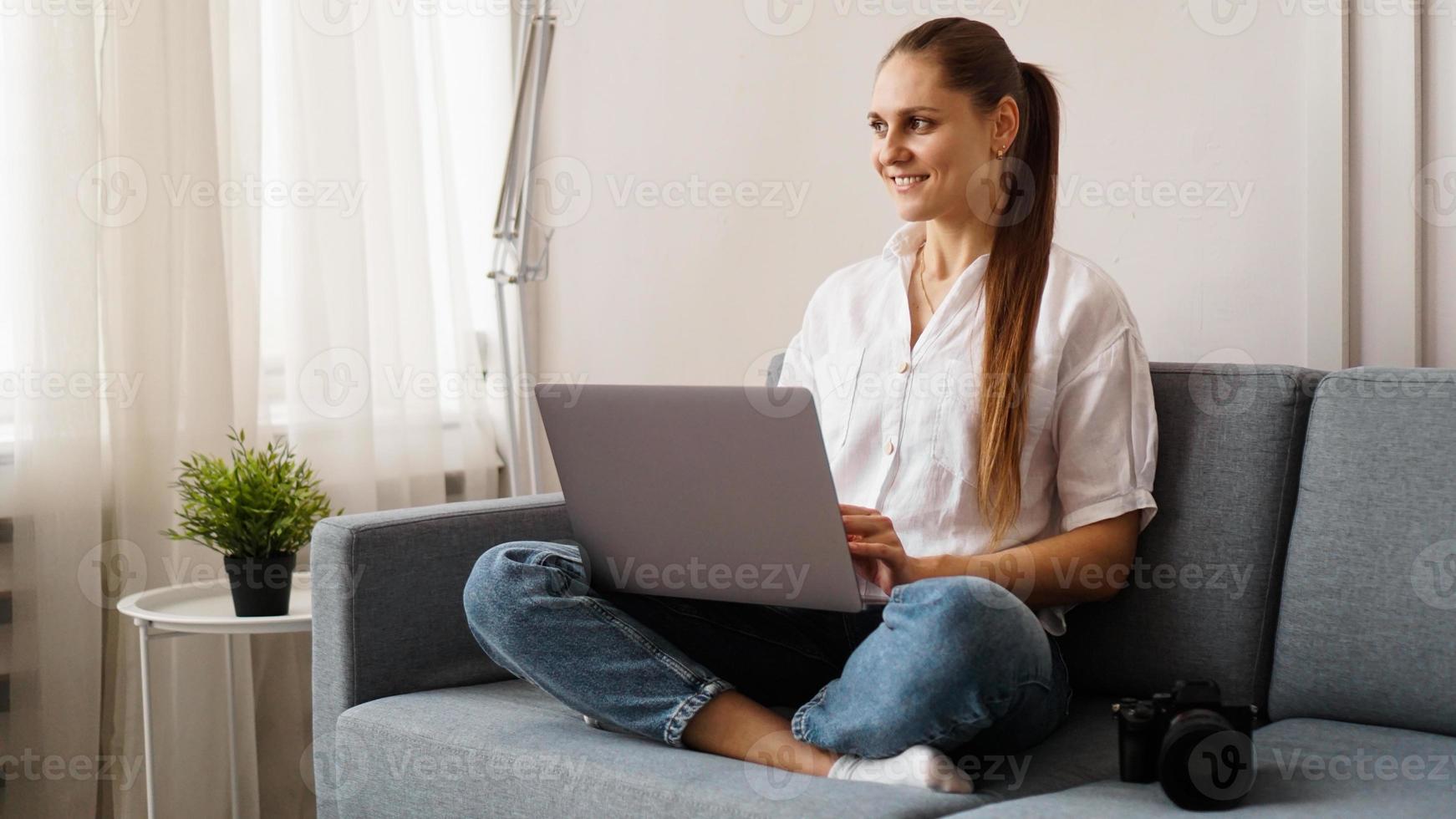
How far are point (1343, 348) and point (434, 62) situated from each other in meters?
1.62

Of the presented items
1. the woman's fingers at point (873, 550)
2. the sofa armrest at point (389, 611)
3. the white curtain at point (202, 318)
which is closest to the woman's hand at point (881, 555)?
the woman's fingers at point (873, 550)

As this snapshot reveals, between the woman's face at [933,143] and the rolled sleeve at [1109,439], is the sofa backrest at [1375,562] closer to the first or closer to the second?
the rolled sleeve at [1109,439]

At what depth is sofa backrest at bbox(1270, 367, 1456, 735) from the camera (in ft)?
4.11

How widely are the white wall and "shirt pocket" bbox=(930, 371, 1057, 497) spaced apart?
434mm

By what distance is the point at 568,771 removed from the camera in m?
1.22

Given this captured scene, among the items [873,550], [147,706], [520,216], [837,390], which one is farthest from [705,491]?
[520,216]

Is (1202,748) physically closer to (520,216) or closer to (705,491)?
(705,491)

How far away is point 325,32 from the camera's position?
226cm

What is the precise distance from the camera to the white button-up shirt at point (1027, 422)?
138 centimetres

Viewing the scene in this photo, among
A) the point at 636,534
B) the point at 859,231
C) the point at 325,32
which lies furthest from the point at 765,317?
the point at 636,534

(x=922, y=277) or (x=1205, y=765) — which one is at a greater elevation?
(x=922, y=277)

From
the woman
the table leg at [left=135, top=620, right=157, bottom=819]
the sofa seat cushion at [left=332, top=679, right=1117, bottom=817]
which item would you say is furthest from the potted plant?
the woman

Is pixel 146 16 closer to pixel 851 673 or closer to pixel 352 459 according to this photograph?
pixel 352 459

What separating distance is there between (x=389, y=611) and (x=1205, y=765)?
0.89 m
